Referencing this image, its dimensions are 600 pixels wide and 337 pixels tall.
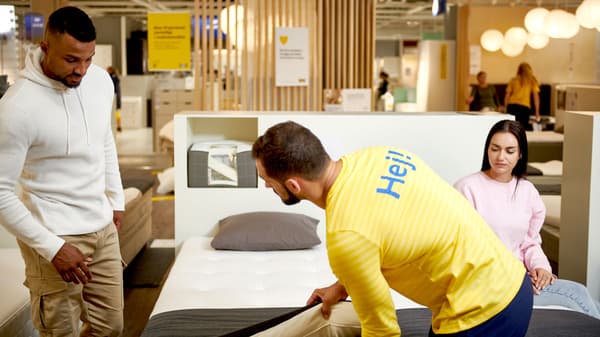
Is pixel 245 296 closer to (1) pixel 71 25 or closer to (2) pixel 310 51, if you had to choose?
(1) pixel 71 25

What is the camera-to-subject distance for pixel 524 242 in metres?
3.36

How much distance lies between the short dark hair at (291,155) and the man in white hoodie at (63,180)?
2.93 ft

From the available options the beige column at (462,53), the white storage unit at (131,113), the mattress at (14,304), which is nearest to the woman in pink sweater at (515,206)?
the mattress at (14,304)

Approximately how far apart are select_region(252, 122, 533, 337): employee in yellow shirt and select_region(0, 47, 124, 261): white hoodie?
0.90 metres

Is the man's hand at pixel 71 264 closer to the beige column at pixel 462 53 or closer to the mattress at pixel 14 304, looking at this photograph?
the mattress at pixel 14 304

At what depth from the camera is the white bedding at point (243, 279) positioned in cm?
328

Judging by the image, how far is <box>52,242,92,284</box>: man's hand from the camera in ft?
7.98

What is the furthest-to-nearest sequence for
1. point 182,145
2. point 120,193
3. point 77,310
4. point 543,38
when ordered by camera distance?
point 543,38
point 182,145
point 120,193
point 77,310

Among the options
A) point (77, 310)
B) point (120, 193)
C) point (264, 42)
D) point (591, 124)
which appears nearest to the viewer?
point (77, 310)

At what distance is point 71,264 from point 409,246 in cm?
116

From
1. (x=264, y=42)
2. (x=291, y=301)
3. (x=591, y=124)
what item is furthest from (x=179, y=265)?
(x=264, y=42)

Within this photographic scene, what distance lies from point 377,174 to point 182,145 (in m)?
2.91

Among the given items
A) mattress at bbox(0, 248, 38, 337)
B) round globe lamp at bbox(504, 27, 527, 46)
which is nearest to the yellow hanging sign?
mattress at bbox(0, 248, 38, 337)

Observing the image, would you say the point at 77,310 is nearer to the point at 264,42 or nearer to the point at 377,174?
the point at 377,174
